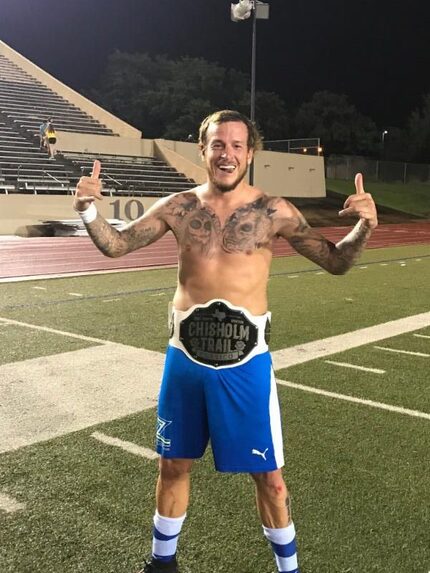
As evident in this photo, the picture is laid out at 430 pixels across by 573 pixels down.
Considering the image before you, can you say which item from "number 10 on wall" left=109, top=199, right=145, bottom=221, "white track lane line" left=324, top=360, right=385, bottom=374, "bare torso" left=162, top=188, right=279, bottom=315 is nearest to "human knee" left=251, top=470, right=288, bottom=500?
"bare torso" left=162, top=188, right=279, bottom=315

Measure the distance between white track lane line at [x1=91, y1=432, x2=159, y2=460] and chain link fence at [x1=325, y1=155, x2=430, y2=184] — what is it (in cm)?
4274

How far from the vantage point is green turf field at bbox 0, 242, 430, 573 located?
8.68 ft

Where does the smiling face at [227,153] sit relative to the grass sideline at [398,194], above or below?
above

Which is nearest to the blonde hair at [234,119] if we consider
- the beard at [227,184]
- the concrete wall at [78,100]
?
the beard at [227,184]

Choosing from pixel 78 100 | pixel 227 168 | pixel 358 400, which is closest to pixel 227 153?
pixel 227 168

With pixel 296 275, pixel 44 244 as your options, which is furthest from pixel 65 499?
pixel 44 244

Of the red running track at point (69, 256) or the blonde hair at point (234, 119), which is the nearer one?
the blonde hair at point (234, 119)

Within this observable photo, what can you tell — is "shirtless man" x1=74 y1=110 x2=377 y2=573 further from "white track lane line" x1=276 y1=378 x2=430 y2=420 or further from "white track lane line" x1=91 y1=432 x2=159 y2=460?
"white track lane line" x1=276 y1=378 x2=430 y2=420

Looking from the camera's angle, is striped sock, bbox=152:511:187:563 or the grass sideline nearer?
striped sock, bbox=152:511:187:563

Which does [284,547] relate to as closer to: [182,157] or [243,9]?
[243,9]

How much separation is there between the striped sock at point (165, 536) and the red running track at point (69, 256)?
6.67 m

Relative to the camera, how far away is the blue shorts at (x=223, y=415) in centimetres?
224

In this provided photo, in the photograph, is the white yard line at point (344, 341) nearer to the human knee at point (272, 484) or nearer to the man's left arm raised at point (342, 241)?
the man's left arm raised at point (342, 241)

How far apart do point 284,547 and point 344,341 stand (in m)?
4.25
